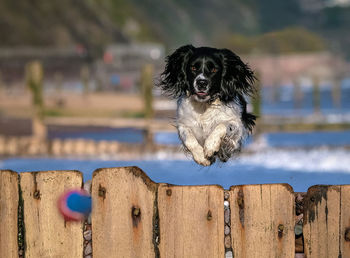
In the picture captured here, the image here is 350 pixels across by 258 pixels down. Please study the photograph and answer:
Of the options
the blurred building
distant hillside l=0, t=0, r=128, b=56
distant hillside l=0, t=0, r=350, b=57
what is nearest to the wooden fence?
the blurred building

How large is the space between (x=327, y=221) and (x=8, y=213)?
2.16 metres

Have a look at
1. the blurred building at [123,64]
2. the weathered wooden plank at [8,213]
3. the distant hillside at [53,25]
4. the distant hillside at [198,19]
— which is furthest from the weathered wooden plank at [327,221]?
the distant hillside at [198,19]

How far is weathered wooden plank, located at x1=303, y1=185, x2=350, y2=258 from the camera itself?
13.2ft

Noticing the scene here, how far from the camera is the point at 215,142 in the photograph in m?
3.99

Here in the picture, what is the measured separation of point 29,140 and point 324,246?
39.4 feet

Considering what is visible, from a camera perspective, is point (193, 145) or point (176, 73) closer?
→ point (193, 145)

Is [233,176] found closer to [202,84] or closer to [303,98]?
[202,84]

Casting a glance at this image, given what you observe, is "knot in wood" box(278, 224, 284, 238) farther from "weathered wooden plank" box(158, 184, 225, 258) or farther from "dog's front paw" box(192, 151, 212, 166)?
"dog's front paw" box(192, 151, 212, 166)

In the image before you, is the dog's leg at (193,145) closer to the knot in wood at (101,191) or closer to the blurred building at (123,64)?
the knot in wood at (101,191)

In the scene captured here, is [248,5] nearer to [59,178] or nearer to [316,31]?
[316,31]

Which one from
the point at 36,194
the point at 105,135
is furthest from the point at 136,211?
the point at 105,135

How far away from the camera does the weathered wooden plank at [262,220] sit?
13.1ft

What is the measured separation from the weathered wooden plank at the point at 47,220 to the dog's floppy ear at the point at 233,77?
1.15 metres

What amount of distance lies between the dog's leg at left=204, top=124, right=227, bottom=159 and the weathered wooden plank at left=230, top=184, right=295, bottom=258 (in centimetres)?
28
